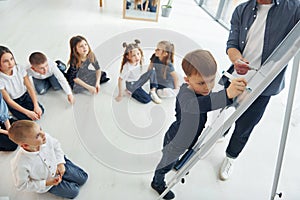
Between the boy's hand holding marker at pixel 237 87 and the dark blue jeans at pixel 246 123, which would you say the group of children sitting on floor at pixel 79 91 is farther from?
the dark blue jeans at pixel 246 123

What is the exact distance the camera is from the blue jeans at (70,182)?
47.3 inches

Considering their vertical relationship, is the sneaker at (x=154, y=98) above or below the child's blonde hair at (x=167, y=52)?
below

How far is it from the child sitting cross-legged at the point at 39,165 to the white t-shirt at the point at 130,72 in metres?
0.74

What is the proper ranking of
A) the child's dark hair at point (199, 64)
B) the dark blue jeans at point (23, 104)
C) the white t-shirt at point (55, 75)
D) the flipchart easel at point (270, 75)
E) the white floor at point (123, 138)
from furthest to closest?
the white t-shirt at point (55, 75) → the dark blue jeans at point (23, 104) → the white floor at point (123, 138) → the child's dark hair at point (199, 64) → the flipchart easel at point (270, 75)

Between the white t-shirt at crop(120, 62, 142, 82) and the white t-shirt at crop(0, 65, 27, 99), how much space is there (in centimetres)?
60

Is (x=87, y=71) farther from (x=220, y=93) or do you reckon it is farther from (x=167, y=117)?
(x=220, y=93)

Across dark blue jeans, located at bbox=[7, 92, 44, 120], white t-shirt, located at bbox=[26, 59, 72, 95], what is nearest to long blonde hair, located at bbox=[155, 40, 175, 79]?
white t-shirt, located at bbox=[26, 59, 72, 95]

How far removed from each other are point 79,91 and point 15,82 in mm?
421

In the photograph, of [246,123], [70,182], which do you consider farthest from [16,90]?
[246,123]

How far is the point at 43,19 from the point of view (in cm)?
265

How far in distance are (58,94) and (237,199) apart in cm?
124

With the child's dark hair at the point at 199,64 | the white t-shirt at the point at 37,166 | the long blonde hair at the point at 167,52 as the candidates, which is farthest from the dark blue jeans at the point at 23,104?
the child's dark hair at the point at 199,64

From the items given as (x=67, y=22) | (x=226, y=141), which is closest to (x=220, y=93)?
(x=226, y=141)

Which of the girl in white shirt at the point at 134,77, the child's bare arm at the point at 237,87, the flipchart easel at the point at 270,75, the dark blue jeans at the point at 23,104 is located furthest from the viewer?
the girl in white shirt at the point at 134,77
